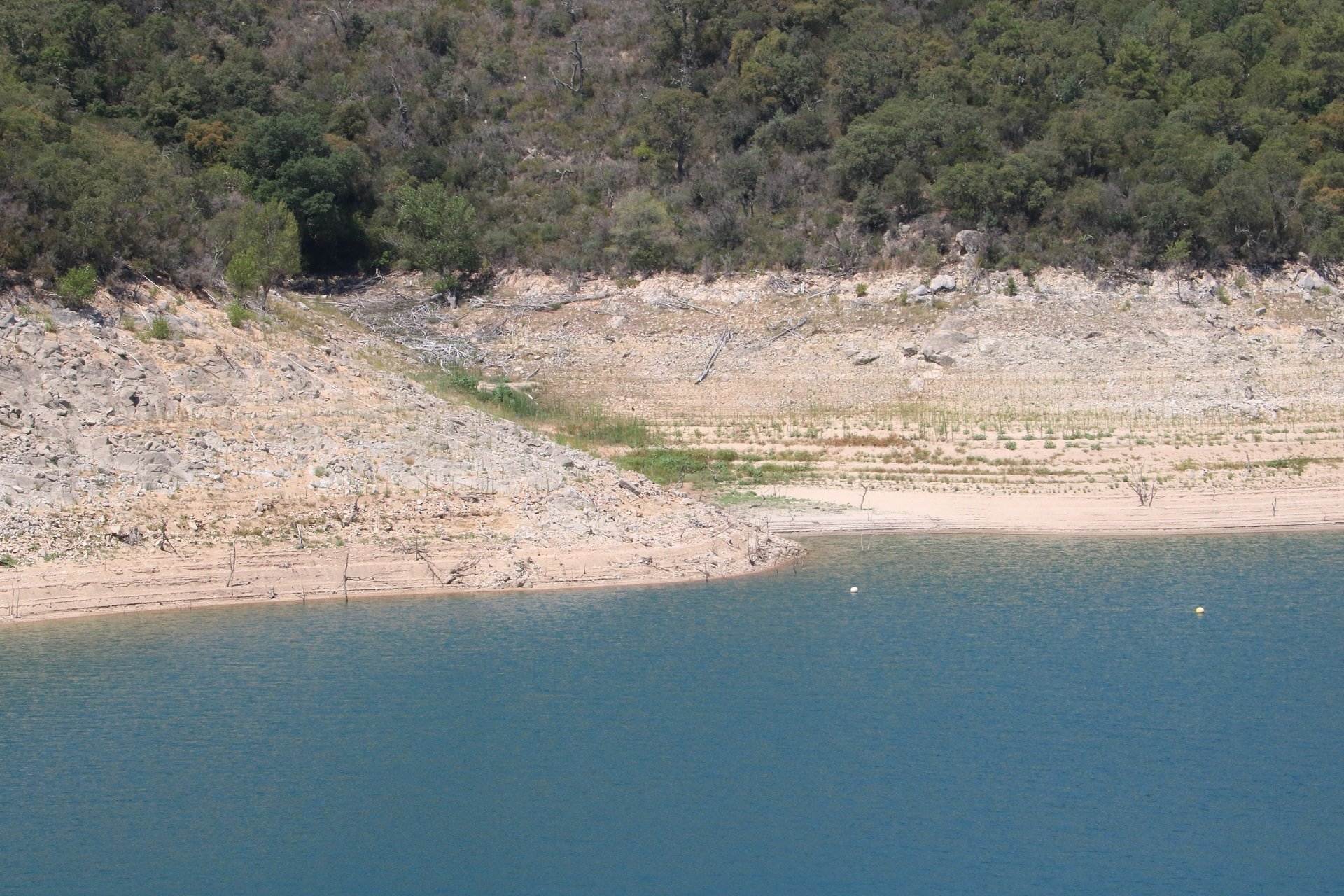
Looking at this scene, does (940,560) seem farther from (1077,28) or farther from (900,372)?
(1077,28)

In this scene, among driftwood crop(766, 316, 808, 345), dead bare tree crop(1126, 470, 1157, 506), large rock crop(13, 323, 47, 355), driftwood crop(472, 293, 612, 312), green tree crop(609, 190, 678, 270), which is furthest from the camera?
green tree crop(609, 190, 678, 270)

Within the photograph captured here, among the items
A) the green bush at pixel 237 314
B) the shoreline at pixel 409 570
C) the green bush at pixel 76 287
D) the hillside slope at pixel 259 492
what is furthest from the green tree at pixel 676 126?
the green bush at pixel 76 287

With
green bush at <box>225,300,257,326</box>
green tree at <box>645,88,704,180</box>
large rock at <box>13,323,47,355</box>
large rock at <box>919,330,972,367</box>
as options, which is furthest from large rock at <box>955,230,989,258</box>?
large rock at <box>13,323,47,355</box>

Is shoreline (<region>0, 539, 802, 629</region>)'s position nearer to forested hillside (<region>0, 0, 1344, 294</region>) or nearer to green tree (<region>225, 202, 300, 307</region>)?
green tree (<region>225, 202, 300, 307</region>)

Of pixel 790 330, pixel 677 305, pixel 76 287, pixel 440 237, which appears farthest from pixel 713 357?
pixel 76 287

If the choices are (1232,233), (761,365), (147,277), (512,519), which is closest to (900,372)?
(761,365)

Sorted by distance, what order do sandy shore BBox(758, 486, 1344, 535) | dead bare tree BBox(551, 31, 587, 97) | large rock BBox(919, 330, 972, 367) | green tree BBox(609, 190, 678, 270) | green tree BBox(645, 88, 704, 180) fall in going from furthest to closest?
dead bare tree BBox(551, 31, 587, 97) < green tree BBox(645, 88, 704, 180) < green tree BBox(609, 190, 678, 270) < large rock BBox(919, 330, 972, 367) < sandy shore BBox(758, 486, 1344, 535)
